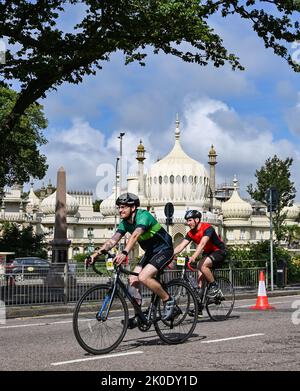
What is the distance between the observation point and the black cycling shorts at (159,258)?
8.46 meters

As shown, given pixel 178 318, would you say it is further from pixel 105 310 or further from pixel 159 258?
pixel 105 310

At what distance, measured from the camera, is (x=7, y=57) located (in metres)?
18.0

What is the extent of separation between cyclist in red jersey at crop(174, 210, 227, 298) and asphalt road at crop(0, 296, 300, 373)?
75 centimetres

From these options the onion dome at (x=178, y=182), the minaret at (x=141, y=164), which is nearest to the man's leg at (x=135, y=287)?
the onion dome at (x=178, y=182)

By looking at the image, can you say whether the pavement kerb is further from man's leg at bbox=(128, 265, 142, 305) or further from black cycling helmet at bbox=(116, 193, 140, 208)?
black cycling helmet at bbox=(116, 193, 140, 208)

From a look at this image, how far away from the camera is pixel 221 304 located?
12234mm

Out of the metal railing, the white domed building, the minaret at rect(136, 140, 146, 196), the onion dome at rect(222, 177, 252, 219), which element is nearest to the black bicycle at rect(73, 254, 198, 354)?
the metal railing

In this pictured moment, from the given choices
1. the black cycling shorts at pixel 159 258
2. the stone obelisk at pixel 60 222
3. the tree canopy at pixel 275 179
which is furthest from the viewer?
the tree canopy at pixel 275 179

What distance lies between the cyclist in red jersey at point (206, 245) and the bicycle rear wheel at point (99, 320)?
3181mm

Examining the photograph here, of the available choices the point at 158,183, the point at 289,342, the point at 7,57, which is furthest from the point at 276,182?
the point at 289,342

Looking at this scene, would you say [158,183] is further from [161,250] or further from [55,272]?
[161,250]

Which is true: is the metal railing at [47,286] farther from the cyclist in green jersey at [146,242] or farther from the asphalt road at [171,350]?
the cyclist in green jersey at [146,242]

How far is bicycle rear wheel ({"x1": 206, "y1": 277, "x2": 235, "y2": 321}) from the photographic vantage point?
1195cm

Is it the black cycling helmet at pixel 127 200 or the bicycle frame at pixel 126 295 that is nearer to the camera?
the bicycle frame at pixel 126 295
